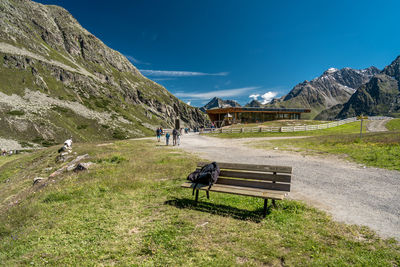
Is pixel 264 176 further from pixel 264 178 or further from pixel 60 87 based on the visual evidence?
pixel 60 87

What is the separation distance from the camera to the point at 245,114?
65.4m

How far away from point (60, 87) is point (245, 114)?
10027 cm

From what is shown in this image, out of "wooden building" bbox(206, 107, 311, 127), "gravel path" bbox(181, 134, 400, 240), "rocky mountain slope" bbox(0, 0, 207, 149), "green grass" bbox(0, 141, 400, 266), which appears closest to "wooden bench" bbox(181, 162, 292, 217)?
"green grass" bbox(0, 141, 400, 266)

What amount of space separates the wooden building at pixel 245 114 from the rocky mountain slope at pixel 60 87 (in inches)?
2066

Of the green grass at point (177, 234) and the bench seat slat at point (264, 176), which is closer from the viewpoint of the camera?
the green grass at point (177, 234)

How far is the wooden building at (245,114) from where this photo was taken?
202ft

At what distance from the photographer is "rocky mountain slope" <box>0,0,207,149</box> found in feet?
239

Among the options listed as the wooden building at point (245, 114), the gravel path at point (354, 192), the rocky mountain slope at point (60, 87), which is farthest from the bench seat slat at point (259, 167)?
the rocky mountain slope at point (60, 87)

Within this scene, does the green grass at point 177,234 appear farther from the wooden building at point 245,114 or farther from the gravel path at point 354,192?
the wooden building at point 245,114

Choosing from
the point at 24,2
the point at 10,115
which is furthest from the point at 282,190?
the point at 24,2

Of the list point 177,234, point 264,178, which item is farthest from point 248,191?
point 177,234

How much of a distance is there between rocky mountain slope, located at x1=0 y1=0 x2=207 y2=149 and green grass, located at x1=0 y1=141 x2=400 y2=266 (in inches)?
2786

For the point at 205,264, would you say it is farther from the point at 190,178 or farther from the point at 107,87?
the point at 107,87

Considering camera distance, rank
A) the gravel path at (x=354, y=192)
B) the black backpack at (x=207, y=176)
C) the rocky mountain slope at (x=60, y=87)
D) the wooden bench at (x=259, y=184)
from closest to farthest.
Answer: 1. the gravel path at (x=354, y=192)
2. the wooden bench at (x=259, y=184)
3. the black backpack at (x=207, y=176)
4. the rocky mountain slope at (x=60, y=87)
